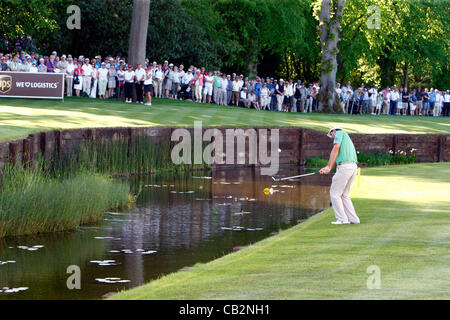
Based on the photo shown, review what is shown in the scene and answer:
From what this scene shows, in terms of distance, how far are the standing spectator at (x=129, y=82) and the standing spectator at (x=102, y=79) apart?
1.03 m

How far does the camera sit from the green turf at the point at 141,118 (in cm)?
2752

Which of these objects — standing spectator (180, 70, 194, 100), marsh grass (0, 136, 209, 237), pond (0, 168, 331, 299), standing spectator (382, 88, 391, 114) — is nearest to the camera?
pond (0, 168, 331, 299)

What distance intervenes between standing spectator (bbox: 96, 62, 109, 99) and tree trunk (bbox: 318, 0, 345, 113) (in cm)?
1662

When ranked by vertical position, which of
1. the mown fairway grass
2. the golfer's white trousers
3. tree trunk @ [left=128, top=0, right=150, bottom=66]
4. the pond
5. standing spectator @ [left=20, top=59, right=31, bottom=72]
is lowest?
the pond

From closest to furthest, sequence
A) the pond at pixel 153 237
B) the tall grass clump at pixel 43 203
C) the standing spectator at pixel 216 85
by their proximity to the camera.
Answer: the pond at pixel 153 237 < the tall grass clump at pixel 43 203 < the standing spectator at pixel 216 85

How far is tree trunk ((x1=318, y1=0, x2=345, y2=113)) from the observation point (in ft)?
172

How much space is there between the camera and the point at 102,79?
4091 centimetres

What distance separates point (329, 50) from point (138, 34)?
1358 cm

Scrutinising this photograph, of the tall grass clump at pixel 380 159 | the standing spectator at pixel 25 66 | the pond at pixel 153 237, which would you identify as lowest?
the pond at pixel 153 237

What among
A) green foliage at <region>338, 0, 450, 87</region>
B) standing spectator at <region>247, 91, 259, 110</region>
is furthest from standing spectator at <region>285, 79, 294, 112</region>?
green foliage at <region>338, 0, 450, 87</region>

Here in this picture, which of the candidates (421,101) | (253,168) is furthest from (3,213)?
(421,101)

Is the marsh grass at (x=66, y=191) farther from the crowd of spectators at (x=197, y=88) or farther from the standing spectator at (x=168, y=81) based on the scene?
the standing spectator at (x=168, y=81)

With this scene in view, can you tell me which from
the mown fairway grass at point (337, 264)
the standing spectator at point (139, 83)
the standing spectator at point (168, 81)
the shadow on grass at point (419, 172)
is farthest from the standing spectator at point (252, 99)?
the mown fairway grass at point (337, 264)

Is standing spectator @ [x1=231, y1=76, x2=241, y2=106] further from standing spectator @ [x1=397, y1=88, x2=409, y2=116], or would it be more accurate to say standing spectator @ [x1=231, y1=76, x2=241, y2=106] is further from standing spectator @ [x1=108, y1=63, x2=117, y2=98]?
standing spectator @ [x1=397, y1=88, x2=409, y2=116]
